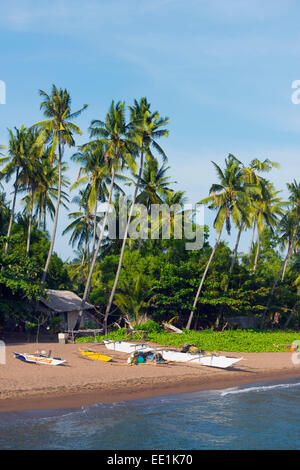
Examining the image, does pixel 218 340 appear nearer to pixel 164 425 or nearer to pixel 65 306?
pixel 65 306

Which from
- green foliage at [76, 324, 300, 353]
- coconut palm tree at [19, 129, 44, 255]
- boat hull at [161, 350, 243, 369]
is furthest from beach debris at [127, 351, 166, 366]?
coconut palm tree at [19, 129, 44, 255]

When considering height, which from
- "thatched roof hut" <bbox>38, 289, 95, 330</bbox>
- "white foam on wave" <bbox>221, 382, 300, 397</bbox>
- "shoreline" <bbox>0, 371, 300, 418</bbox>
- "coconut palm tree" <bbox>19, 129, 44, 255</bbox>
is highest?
"coconut palm tree" <bbox>19, 129, 44, 255</bbox>

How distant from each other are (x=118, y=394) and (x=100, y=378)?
1401 mm

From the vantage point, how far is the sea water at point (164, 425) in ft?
46.9

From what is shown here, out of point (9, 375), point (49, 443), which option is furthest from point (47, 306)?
point (49, 443)

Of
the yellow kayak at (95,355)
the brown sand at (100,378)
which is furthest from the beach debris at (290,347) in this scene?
the yellow kayak at (95,355)

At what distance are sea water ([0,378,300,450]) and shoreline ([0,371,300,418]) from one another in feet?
1.62

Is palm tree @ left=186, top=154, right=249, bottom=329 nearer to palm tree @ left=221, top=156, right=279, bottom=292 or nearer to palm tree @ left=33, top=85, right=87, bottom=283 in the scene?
palm tree @ left=221, top=156, right=279, bottom=292

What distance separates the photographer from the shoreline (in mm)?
16686

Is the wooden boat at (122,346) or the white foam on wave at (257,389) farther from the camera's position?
the wooden boat at (122,346)

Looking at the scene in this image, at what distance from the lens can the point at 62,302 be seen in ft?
Result: 108

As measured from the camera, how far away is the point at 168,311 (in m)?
36.5

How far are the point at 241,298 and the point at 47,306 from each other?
53.6ft

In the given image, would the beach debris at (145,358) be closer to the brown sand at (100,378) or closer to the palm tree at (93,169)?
the brown sand at (100,378)
